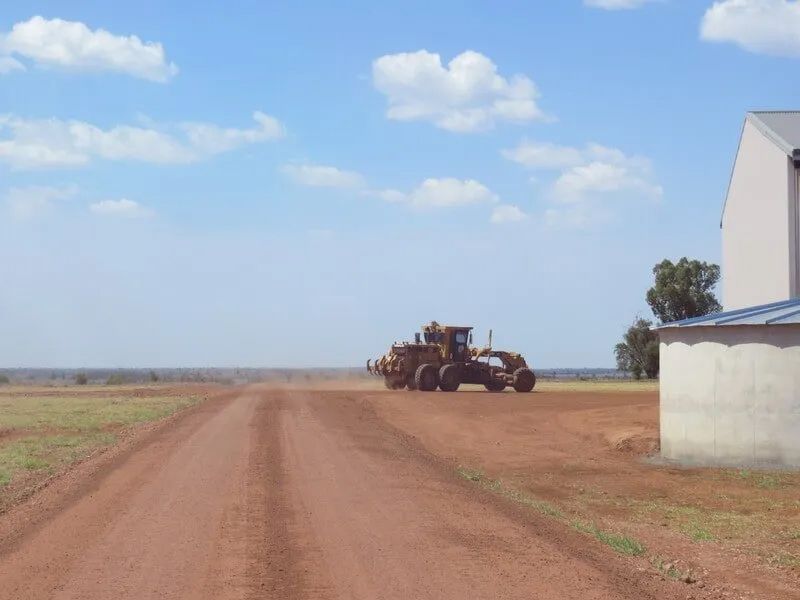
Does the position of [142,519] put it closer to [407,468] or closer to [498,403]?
[407,468]

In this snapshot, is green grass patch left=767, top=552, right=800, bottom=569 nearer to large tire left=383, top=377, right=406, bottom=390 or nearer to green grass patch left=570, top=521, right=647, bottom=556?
green grass patch left=570, top=521, right=647, bottom=556

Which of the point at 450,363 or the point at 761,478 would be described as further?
the point at 450,363

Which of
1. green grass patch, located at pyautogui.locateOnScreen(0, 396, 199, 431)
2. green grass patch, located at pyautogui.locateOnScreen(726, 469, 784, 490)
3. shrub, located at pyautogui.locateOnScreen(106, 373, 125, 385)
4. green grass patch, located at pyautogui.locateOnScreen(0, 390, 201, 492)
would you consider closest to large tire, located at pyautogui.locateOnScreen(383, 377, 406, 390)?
green grass patch, located at pyautogui.locateOnScreen(0, 396, 199, 431)

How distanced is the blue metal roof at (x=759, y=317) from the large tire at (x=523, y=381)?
1152 inches

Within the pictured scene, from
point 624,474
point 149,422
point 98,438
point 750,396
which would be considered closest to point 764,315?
point 750,396

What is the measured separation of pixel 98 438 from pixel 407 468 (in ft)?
37.8

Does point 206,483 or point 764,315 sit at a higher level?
point 764,315

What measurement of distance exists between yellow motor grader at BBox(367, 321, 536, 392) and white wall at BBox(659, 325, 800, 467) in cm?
2861

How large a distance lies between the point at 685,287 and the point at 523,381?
1469 inches

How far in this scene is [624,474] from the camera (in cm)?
1961

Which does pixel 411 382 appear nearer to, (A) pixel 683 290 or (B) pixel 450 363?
(B) pixel 450 363

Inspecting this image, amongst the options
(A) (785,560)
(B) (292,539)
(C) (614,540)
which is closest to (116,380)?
(B) (292,539)

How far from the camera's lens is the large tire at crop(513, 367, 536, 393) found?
50219mm

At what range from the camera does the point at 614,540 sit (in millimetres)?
11789
